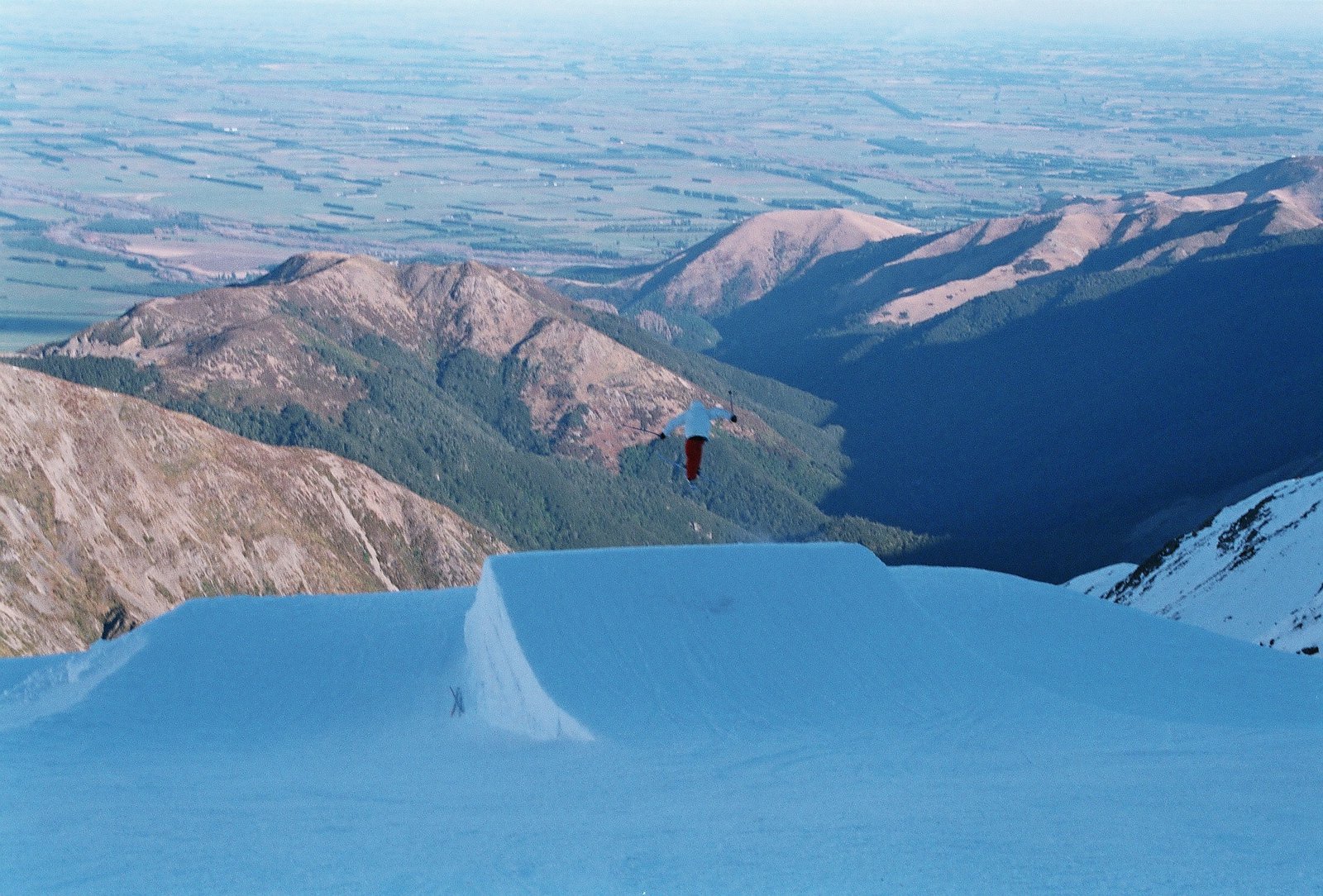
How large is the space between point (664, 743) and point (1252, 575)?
57.7 meters

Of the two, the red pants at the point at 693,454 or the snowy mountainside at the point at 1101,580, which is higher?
the red pants at the point at 693,454

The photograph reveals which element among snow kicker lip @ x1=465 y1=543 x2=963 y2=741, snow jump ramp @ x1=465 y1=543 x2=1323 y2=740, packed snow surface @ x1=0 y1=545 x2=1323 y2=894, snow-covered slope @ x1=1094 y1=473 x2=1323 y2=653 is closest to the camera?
packed snow surface @ x1=0 y1=545 x2=1323 y2=894

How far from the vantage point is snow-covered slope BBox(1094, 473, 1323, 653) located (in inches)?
2938

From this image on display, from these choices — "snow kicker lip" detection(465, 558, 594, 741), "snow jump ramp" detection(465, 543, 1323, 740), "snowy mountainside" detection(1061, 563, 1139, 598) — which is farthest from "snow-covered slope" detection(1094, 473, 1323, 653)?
"snow kicker lip" detection(465, 558, 594, 741)

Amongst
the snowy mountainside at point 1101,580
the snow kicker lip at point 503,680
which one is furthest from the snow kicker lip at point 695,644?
the snowy mountainside at point 1101,580

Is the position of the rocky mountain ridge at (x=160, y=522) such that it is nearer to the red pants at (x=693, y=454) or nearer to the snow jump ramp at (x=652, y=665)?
the snow jump ramp at (x=652, y=665)

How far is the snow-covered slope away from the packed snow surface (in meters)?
24.4

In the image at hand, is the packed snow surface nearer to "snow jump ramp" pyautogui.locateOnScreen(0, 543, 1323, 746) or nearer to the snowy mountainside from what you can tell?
"snow jump ramp" pyautogui.locateOnScreen(0, 543, 1323, 746)

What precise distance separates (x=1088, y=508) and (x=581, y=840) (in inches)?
6588

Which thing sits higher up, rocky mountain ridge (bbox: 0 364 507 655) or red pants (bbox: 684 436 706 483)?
red pants (bbox: 684 436 706 483)

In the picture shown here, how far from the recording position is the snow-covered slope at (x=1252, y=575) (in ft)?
245

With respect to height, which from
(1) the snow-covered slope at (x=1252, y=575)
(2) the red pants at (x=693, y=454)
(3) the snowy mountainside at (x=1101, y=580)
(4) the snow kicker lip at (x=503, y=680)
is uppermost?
(2) the red pants at (x=693, y=454)

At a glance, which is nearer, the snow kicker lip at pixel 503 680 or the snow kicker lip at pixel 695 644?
the snow kicker lip at pixel 503 680

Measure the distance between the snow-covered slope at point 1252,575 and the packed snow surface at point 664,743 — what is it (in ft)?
A: 79.9
